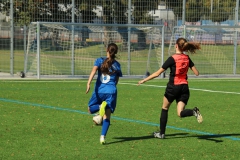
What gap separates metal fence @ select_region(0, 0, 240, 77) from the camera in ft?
72.9

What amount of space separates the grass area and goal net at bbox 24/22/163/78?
474 centimetres

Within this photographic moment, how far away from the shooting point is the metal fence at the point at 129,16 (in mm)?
22219

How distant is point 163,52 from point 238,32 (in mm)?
4241

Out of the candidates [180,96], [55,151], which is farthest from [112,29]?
[55,151]

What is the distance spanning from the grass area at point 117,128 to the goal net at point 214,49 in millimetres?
6896

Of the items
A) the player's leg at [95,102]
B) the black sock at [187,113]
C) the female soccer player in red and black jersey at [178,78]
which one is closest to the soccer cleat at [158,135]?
the female soccer player in red and black jersey at [178,78]

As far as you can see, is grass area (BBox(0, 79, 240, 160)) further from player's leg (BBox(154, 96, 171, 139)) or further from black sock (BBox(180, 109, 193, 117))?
black sock (BBox(180, 109, 193, 117))

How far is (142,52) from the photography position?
2406 centimetres

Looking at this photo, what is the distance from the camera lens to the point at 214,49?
2525cm

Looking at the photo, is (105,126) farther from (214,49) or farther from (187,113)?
(214,49)

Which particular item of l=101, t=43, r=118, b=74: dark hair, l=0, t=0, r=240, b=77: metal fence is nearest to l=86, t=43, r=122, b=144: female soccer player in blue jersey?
l=101, t=43, r=118, b=74: dark hair

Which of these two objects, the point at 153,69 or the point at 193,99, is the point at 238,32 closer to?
the point at 153,69

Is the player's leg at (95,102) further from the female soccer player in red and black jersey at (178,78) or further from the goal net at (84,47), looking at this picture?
the goal net at (84,47)

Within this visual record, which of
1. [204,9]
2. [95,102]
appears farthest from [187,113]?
[204,9]
